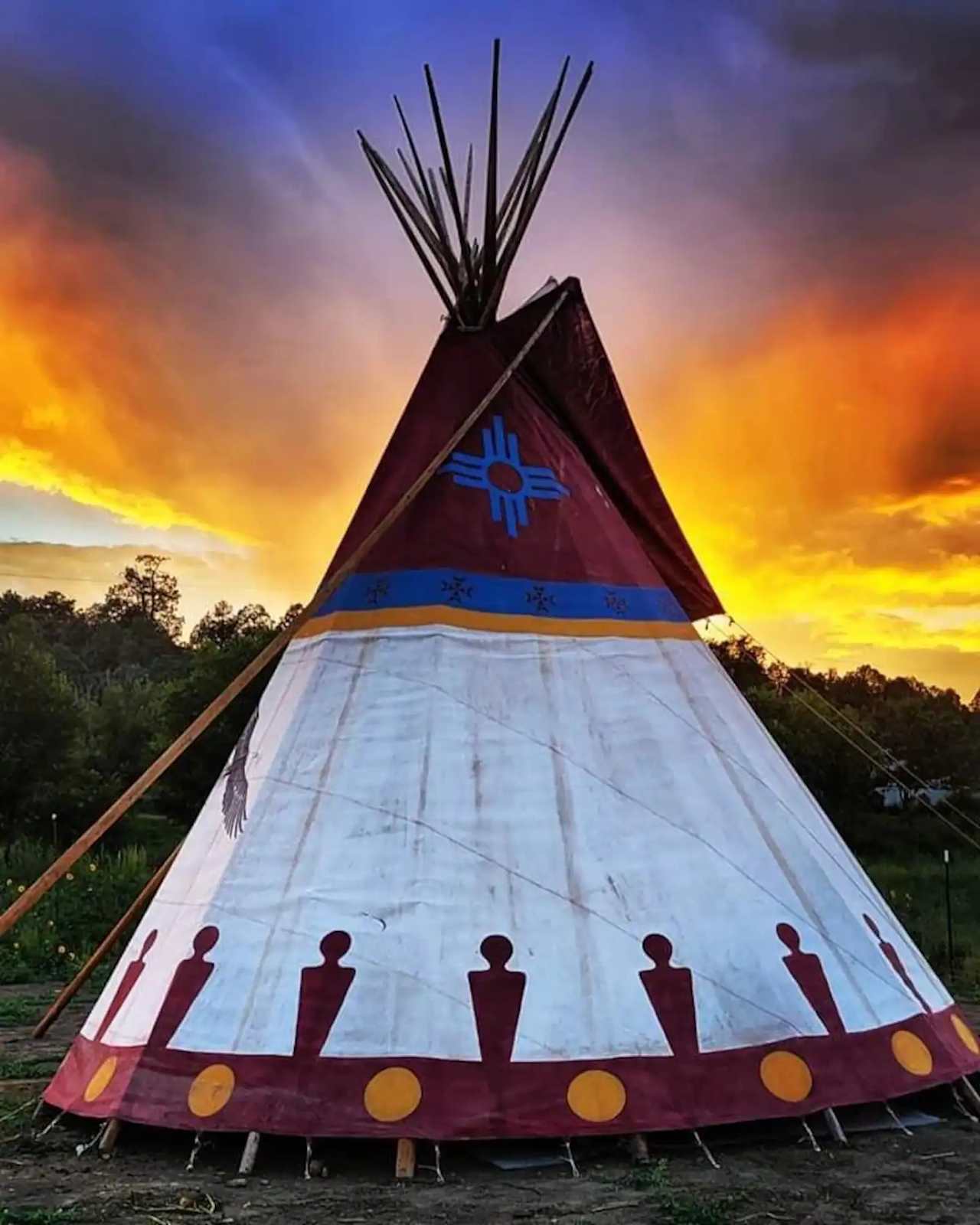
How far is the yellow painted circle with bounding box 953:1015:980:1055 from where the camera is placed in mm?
5441

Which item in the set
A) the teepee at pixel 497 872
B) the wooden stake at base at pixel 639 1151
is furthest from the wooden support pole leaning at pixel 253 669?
the wooden stake at base at pixel 639 1151

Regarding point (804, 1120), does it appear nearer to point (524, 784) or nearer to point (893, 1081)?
point (893, 1081)

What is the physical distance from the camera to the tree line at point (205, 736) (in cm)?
1967

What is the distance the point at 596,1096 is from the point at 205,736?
48.3 feet

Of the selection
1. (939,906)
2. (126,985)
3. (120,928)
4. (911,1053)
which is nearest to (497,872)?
(126,985)

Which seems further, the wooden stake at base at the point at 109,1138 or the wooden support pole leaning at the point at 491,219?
the wooden support pole leaning at the point at 491,219

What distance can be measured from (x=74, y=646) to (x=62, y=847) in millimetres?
37894

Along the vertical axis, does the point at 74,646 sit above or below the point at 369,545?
above

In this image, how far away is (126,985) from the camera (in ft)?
17.3

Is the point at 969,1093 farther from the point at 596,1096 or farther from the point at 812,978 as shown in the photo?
the point at 596,1096

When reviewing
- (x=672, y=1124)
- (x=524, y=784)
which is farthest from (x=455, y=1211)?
(x=524, y=784)

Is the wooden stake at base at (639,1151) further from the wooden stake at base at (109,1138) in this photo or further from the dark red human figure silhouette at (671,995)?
the wooden stake at base at (109,1138)

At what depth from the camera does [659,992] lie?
4.71 metres

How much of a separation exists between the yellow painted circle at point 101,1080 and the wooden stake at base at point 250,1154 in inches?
29.2
